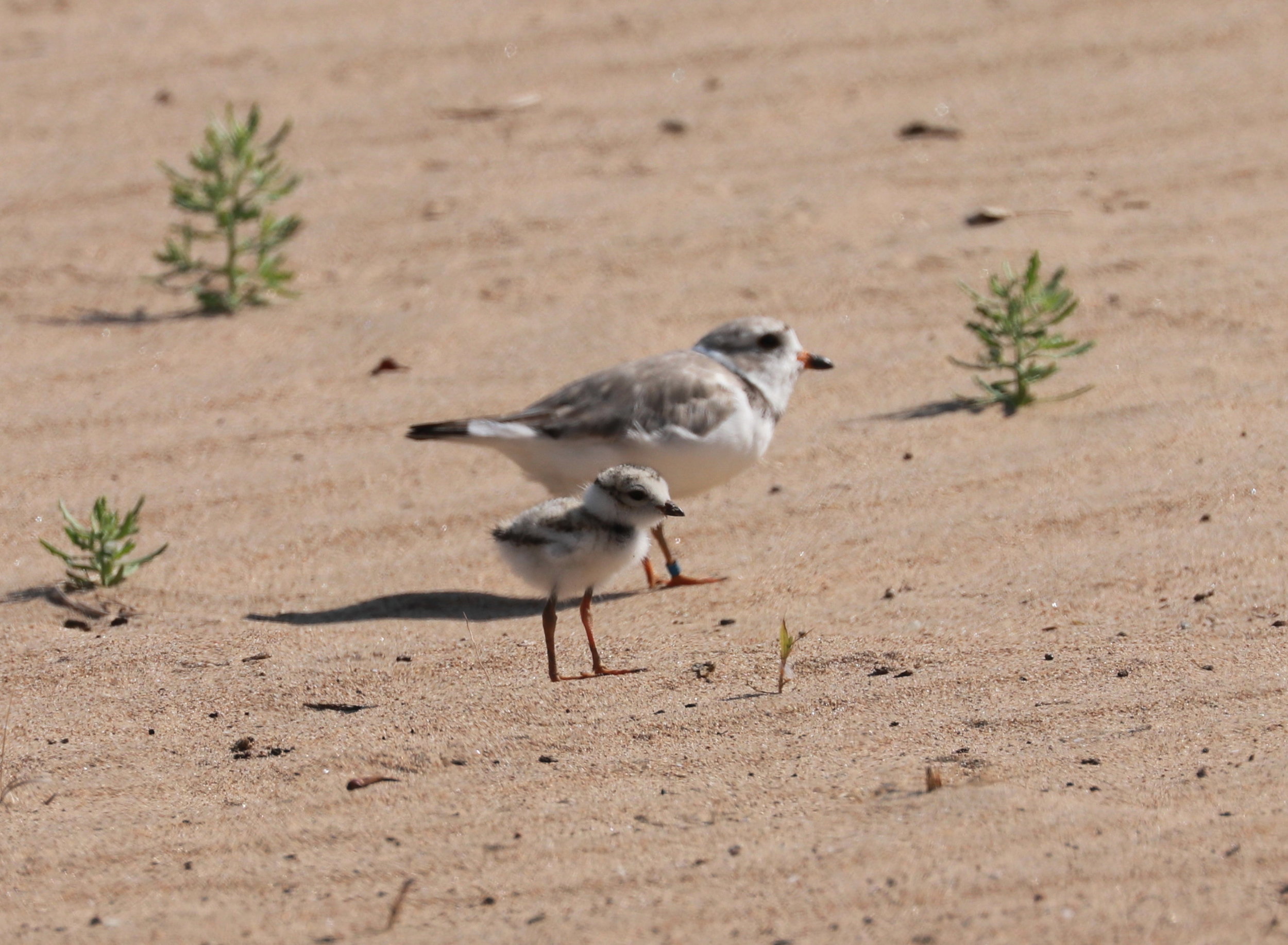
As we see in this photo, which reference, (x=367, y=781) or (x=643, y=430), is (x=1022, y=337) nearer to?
(x=643, y=430)

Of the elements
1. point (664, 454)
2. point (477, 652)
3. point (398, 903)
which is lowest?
point (398, 903)

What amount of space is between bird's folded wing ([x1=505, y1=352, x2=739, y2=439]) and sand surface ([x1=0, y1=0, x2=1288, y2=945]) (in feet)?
1.72

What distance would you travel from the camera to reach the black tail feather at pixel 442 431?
633 cm

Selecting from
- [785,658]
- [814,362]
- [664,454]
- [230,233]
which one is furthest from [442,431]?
[230,233]

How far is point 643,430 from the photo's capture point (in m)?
6.37

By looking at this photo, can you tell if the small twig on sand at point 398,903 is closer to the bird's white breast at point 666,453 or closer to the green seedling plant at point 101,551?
the green seedling plant at point 101,551

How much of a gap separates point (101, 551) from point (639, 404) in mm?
2008

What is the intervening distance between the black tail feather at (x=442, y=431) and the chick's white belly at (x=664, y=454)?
0.13 m

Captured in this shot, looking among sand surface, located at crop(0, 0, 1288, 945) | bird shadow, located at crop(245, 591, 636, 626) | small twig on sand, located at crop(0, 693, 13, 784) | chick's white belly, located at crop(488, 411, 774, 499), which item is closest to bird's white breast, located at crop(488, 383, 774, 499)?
chick's white belly, located at crop(488, 411, 774, 499)

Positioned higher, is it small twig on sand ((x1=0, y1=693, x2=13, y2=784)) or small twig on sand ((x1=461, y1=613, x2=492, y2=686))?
small twig on sand ((x1=461, y1=613, x2=492, y2=686))

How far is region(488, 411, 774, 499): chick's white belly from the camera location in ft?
20.8

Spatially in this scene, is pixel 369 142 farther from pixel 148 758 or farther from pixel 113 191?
pixel 148 758

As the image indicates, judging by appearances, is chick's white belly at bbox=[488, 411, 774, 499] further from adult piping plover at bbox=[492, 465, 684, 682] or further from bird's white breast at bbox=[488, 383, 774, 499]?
adult piping plover at bbox=[492, 465, 684, 682]

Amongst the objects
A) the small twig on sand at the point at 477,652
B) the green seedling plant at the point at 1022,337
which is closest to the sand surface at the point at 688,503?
the small twig on sand at the point at 477,652
